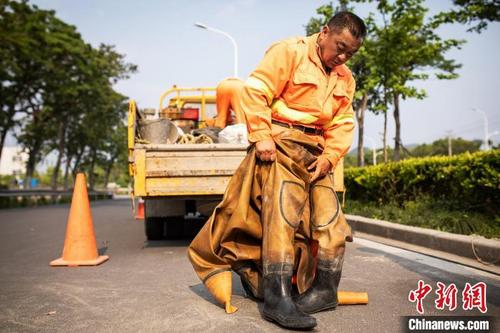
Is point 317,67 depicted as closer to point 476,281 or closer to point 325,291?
point 325,291

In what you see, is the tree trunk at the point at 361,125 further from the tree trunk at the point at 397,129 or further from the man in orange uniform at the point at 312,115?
the man in orange uniform at the point at 312,115

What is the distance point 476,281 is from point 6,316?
3605 millimetres

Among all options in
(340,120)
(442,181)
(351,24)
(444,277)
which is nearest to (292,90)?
(340,120)

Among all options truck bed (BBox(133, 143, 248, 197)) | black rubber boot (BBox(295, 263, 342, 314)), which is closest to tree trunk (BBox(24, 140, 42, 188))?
truck bed (BBox(133, 143, 248, 197))

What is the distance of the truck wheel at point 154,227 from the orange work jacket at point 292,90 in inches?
175

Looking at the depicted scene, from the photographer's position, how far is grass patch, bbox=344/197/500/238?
637 centimetres

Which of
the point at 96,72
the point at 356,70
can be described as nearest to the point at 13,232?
the point at 356,70

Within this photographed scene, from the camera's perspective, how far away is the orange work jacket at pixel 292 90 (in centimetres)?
339

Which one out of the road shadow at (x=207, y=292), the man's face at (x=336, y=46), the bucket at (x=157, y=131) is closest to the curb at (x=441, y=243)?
the road shadow at (x=207, y=292)

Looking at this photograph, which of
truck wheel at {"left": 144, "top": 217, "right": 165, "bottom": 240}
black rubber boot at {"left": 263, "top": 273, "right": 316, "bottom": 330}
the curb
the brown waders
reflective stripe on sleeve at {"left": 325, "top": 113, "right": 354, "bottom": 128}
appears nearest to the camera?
black rubber boot at {"left": 263, "top": 273, "right": 316, "bottom": 330}

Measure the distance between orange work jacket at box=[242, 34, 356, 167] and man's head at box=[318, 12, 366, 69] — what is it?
0.31ft

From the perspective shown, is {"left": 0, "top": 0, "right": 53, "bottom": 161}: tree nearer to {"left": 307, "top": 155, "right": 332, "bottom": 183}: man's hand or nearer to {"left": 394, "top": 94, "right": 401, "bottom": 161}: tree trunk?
{"left": 394, "top": 94, "right": 401, "bottom": 161}: tree trunk

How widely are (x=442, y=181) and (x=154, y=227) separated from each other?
477 cm

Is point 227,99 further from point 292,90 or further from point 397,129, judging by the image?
point 397,129
